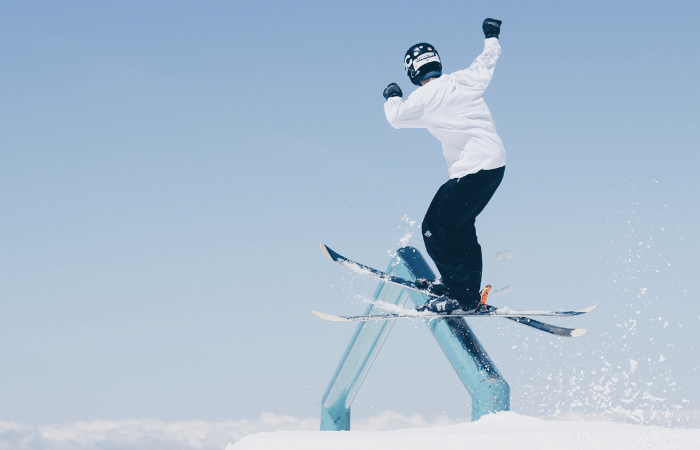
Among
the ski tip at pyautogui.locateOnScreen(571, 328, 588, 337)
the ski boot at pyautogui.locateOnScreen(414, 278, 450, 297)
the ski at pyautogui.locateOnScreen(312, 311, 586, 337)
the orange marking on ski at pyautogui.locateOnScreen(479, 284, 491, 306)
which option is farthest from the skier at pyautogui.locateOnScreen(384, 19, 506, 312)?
the ski tip at pyautogui.locateOnScreen(571, 328, 588, 337)

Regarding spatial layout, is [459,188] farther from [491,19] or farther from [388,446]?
[388,446]

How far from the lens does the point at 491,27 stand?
8.09 m

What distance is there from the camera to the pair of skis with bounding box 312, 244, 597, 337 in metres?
8.46

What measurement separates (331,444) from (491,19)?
5009 mm

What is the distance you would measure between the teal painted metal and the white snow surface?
104 centimetres

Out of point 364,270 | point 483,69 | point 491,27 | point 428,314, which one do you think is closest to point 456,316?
point 428,314

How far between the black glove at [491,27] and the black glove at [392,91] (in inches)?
47.7

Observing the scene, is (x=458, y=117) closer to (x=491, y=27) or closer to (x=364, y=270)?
(x=491, y=27)

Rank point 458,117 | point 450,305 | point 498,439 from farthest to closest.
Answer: point 450,305
point 458,117
point 498,439

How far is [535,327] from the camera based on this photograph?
8.80 metres

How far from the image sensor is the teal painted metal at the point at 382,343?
320 inches

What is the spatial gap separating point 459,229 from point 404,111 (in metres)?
1.46

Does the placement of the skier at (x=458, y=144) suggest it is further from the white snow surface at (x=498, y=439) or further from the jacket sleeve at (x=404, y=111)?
the white snow surface at (x=498, y=439)

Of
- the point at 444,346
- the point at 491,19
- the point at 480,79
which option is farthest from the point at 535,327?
the point at 491,19
